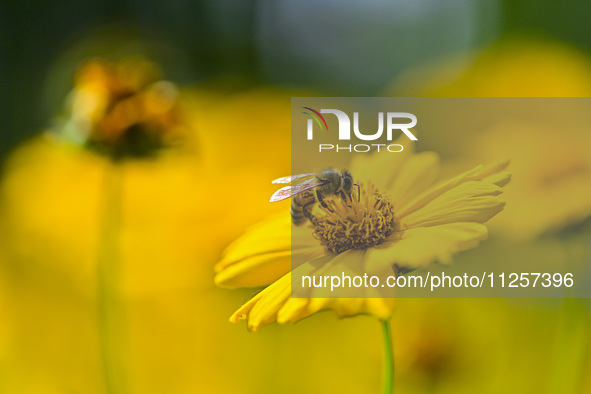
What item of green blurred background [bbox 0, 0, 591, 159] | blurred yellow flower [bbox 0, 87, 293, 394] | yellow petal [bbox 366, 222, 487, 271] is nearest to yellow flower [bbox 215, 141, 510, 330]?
yellow petal [bbox 366, 222, 487, 271]

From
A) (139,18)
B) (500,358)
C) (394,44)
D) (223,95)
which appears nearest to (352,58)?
(394,44)

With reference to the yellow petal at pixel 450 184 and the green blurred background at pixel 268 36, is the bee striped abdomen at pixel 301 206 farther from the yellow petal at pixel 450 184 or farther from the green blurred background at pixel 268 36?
the green blurred background at pixel 268 36

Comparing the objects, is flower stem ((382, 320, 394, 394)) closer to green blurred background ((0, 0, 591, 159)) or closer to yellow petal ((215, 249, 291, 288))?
yellow petal ((215, 249, 291, 288))

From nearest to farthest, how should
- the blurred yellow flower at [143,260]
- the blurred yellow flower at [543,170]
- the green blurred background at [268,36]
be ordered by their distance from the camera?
1. the blurred yellow flower at [543,170]
2. the blurred yellow flower at [143,260]
3. the green blurred background at [268,36]

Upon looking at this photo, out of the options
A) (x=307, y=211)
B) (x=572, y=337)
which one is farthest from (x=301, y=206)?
(x=572, y=337)

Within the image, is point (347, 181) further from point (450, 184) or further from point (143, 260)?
point (143, 260)

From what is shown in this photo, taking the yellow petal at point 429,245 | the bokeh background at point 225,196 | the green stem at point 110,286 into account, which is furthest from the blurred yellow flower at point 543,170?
the green stem at point 110,286

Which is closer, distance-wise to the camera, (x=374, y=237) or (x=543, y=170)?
(x=374, y=237)
